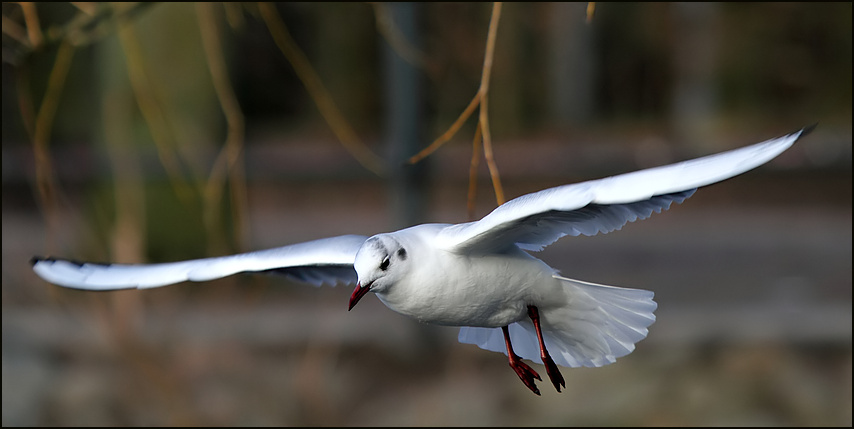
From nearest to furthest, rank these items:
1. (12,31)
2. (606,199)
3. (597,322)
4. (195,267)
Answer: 1. (606,199)
2. (195,267)
3. (597,322)
4. (12,31)

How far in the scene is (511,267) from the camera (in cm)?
97

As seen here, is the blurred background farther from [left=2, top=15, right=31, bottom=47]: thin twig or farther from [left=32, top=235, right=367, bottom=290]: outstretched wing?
[left=32, top=235, right=367, bottom=290]: outstretched wing

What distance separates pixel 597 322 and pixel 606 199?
1.23 feet

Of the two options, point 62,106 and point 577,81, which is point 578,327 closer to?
point 62,106

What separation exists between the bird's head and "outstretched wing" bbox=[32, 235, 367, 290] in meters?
0.07

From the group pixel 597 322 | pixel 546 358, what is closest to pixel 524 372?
pixel 546 358

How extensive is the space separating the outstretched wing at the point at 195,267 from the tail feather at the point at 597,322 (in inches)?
9.4

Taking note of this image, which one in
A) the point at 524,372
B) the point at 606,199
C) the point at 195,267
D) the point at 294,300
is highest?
the point at 606,199

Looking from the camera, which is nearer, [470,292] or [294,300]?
[470,292]

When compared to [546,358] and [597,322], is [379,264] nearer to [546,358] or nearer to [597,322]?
[546,358]

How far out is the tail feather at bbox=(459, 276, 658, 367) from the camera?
1.09 m

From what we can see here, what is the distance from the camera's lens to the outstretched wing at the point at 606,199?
74cm

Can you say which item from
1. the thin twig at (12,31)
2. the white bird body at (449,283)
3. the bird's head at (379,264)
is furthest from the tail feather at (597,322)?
the thin twig at (12,31)

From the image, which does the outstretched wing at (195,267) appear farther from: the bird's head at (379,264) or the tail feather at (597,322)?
the tail feather at (597,322)
